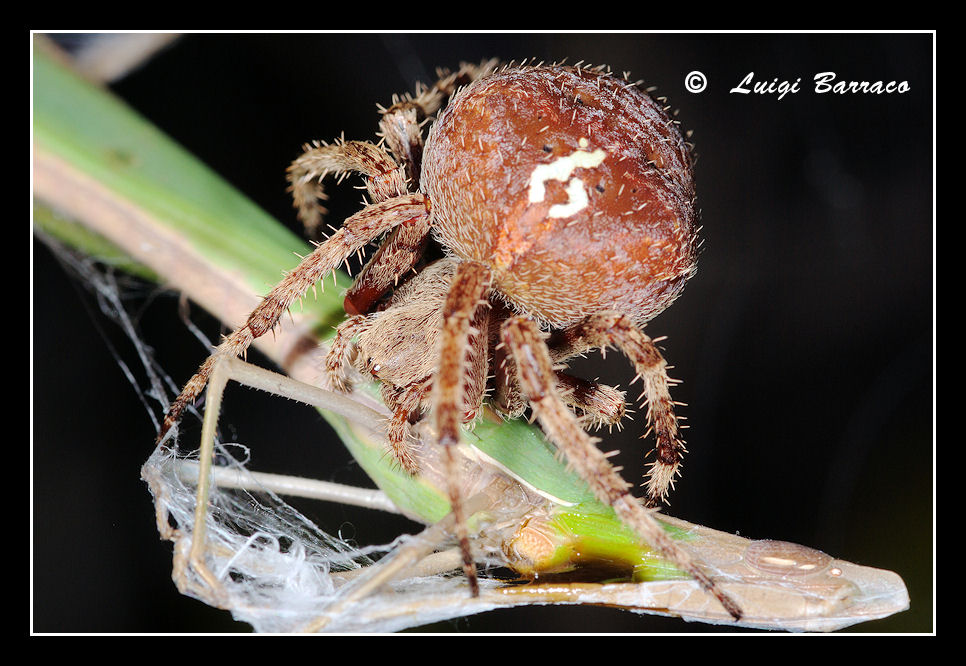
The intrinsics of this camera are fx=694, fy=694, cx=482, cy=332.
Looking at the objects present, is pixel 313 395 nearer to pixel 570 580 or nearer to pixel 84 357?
pixel 570 580

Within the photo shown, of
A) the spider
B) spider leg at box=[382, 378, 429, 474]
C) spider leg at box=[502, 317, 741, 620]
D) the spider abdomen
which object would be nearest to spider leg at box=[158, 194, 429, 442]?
the spider

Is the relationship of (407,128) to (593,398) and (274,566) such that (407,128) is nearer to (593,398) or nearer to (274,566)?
(593,398)

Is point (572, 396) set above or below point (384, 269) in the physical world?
below

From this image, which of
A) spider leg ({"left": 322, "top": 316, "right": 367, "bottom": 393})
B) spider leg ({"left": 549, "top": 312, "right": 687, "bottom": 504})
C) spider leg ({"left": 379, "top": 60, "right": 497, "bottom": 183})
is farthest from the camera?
spider leg ({"left": 379, "top": 60, "right": 497, "bottom": 183})

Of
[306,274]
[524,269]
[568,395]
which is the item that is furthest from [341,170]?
[568,395]

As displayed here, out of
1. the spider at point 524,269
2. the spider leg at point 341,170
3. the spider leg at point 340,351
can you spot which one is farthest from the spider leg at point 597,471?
the spider leg at point 341,170

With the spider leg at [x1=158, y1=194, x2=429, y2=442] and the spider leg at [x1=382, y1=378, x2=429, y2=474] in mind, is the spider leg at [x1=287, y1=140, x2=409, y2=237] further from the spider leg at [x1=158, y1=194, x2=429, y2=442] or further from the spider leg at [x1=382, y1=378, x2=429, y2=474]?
the spider leg at [x1=382, y1=378, x2=429, y2=474]
